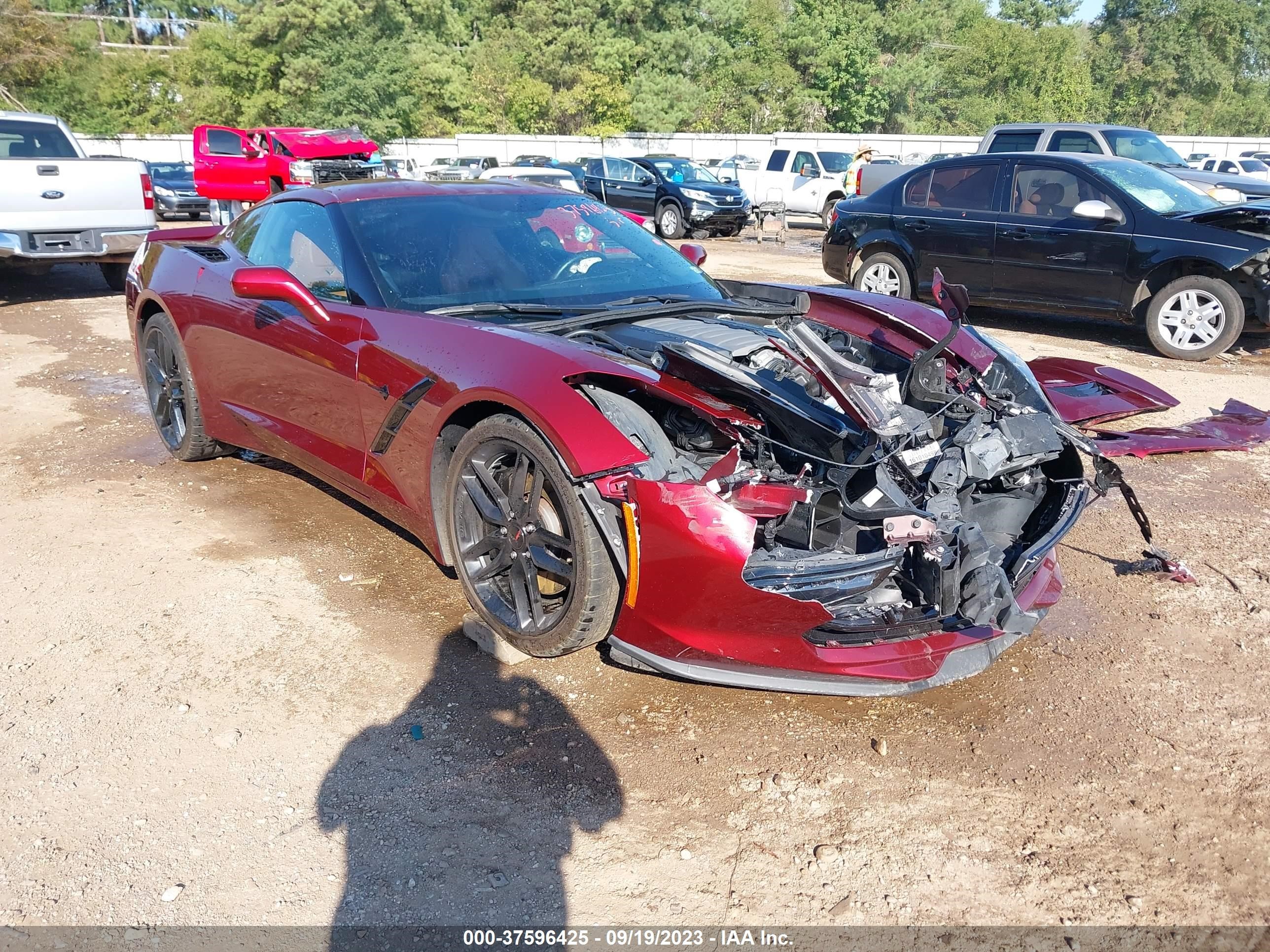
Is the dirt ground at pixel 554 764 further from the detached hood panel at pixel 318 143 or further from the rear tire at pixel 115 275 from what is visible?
the detached hood panel at pixel 318 143

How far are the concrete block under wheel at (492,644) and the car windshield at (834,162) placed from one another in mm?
20217

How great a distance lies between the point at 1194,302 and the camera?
25.5 feet

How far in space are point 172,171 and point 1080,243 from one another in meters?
21.7

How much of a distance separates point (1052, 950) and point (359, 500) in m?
2.92

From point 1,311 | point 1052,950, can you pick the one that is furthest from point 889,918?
point 1,311

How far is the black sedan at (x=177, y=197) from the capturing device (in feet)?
70.6

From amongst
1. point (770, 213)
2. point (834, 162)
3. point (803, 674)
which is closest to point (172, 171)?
point (770, 213)

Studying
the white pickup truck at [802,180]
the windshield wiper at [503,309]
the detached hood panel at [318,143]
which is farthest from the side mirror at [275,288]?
the detached hood panel at [318,143]

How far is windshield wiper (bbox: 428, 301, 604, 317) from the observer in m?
3.54

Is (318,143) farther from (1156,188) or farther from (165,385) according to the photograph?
(1156,188)

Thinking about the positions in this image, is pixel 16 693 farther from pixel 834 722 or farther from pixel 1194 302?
pixel 1194 302

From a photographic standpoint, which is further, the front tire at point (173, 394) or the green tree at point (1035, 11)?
the green tree at point (1035, 11)

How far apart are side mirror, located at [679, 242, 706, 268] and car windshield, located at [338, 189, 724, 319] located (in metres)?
0.16

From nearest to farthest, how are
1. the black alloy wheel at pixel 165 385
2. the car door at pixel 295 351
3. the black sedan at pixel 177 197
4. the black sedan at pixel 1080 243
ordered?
the car door at pixel 295 351
the black alloy wheel at pixel 165 385
the black sedan at pixel 1080 243
the black sedan at pixel 177 197
